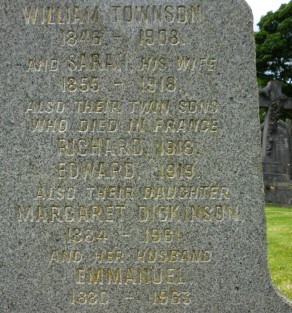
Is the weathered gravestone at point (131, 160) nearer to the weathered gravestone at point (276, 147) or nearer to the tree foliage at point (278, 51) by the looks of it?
the weathered gravestone at point (276, 147)

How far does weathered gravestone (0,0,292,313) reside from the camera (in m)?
4.00

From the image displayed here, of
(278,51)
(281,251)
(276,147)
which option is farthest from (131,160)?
(278,51)

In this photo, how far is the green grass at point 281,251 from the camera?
5.96 m

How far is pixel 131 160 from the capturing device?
4062 mm

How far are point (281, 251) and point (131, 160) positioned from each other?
483cm

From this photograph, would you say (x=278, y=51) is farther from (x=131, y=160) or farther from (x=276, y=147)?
(x=131, y=160)

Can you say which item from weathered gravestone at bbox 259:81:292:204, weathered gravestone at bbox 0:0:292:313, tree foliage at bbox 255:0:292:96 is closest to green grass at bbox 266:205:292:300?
weathered gravestone at bbox 0:0:292:313

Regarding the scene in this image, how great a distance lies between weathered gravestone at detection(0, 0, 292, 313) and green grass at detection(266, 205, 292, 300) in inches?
71.8

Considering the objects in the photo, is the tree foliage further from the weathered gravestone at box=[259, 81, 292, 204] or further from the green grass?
the green grass

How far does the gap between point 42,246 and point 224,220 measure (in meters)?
1.61

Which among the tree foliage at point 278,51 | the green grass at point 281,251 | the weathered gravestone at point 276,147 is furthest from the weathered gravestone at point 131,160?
the tree foliage at point 278,51

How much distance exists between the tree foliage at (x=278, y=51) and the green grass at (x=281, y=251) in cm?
2768

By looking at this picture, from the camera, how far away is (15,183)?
159 inches

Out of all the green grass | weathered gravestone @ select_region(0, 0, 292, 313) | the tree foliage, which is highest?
the tree foliage
